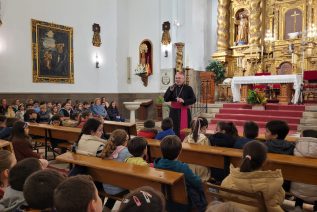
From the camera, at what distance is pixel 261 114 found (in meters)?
9.07

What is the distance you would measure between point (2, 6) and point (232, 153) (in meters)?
9.23

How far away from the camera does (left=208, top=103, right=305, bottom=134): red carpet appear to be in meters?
8.52

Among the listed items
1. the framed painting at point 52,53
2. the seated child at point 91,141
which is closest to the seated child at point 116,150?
the seated child at point 91,141

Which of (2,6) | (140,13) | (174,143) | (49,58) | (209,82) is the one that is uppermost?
(140,13)

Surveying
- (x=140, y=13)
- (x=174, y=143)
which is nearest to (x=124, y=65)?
(x=140, y=13)

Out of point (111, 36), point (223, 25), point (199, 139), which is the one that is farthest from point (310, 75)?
point (111, 36)

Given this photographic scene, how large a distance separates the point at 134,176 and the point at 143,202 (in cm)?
129

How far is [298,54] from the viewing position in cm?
1148

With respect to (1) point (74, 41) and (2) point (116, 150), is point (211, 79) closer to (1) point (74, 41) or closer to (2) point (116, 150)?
(1) point (74, 41)

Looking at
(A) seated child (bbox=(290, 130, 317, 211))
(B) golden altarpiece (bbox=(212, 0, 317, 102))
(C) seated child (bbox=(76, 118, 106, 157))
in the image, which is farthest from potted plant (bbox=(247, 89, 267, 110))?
(C) seated child (bbox=(76, 118, 106, 157))

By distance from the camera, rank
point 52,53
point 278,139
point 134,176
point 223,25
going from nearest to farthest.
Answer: point 134,176
point 278,139
point 52,53
point 223,25

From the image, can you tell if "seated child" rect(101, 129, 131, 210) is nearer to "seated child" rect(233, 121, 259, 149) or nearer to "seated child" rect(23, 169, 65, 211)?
"seated child" rect(233, 121, 259, 149)

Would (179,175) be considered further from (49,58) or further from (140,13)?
(140,13)

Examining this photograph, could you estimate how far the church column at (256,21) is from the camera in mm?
12289
